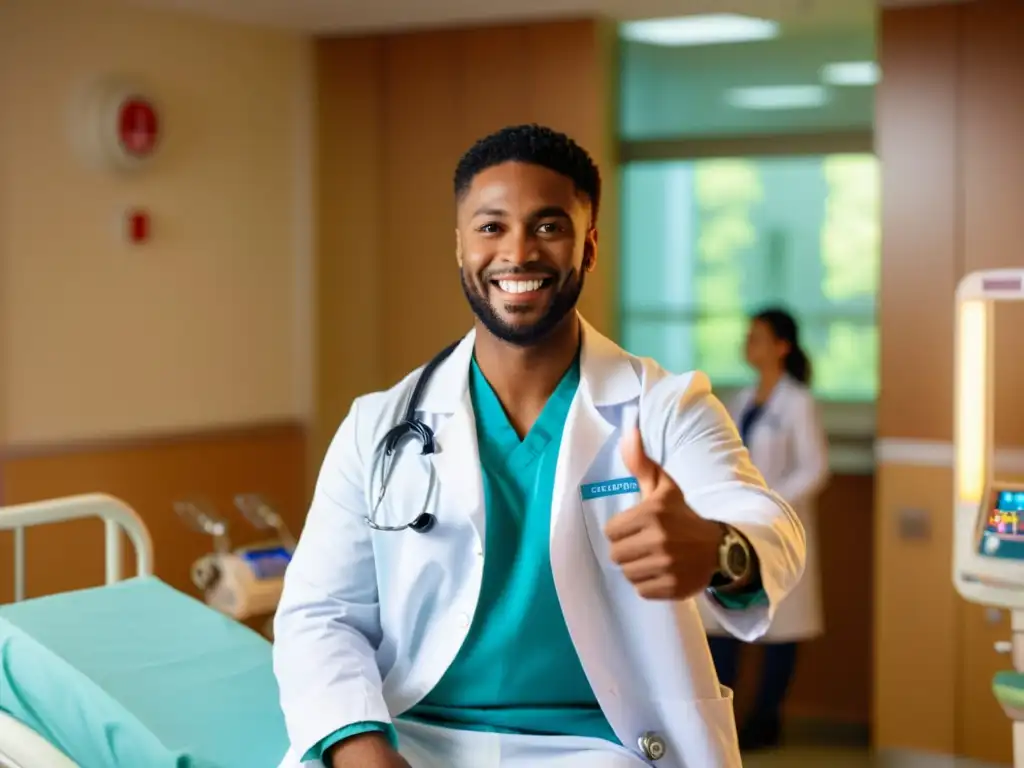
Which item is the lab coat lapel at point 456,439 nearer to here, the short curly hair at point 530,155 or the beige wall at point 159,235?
the short curly hair at point 530,155

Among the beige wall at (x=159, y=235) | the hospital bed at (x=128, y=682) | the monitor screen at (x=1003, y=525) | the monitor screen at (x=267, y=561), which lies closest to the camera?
the hospital bed at (x=128, y=682)

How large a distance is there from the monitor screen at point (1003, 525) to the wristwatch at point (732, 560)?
1.38 m

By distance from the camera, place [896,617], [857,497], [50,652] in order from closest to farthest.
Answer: [50,652] → [896,617] → [857,497]

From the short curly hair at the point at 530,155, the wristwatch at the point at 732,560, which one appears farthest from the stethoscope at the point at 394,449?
the wristwatch at the point at 732,560

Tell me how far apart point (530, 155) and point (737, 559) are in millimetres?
597

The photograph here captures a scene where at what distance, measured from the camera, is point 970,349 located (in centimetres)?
270

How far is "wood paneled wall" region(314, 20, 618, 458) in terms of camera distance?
423 cm

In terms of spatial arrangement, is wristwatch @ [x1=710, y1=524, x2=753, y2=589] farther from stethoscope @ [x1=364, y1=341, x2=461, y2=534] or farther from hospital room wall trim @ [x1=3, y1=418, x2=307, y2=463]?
hospital room wall trim @ [x1=3, y1=418, x2=307, y2=463]

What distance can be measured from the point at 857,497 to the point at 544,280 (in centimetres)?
313

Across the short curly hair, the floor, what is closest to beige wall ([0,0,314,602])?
the floor

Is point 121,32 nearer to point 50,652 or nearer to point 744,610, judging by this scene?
point 50,652

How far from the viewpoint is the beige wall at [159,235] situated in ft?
11.9

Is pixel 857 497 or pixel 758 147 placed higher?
pixel 758 147

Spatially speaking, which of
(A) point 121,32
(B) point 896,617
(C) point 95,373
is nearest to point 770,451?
(B) point 896,617
